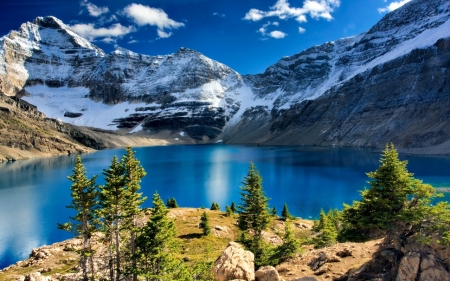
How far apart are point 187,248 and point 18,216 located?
4376 cm

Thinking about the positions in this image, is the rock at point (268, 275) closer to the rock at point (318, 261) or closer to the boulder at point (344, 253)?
the rock at point (318, 261)

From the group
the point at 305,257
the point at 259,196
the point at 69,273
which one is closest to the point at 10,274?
the point at 69,273

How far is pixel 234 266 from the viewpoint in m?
19.0

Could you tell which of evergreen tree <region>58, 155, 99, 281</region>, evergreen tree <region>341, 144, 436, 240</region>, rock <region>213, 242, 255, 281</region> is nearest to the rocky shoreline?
rock <region>213, 242, 255, 281</region>

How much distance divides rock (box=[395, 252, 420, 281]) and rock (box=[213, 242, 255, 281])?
315 inches

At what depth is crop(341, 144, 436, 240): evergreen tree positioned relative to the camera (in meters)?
16.2

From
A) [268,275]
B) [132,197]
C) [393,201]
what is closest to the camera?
[393,201]

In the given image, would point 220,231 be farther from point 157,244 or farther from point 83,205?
point 83,205

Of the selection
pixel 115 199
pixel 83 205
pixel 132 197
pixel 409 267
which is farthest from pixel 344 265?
pixel 83 205

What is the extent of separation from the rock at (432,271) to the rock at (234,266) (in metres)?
8.95

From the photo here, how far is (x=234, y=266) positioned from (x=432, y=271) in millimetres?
10393

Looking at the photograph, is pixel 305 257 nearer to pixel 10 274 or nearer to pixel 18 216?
pixel 10 274

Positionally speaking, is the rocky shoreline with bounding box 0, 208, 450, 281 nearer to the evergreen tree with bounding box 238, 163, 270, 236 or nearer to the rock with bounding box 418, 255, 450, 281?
the rock with bounding box 418, 255, 450, 281

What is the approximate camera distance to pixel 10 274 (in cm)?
2792
